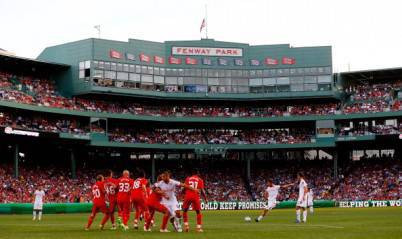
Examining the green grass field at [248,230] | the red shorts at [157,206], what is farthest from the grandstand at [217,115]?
the red shorts at [157,206]

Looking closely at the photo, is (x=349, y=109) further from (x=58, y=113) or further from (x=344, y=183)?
(x=58, y=113)

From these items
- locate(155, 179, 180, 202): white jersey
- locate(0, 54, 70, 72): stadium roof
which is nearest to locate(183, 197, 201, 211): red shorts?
locate(155, 179, 180, 202): white jersey

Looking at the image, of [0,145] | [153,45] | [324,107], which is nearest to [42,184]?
[0,145]

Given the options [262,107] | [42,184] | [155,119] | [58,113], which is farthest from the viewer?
[262,107]

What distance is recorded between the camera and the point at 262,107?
9544 centimetres

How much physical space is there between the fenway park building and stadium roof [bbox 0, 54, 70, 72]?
0.27 metres

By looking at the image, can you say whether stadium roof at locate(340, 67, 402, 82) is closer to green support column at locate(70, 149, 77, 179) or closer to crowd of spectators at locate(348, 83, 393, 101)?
crowd of spectators at locate(348, 83, 393, 101)

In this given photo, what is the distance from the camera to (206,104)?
95.4m

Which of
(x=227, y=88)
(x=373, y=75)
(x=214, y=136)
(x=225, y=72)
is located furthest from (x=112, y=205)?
(x=373, y=75)

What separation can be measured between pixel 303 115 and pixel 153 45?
2322 centimetres

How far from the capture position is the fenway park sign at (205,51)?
93.2m

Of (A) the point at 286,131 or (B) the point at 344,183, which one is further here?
(A) the point at 286,131

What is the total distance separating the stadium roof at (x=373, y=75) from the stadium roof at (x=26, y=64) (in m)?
40.4

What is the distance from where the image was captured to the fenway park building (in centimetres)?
8681
